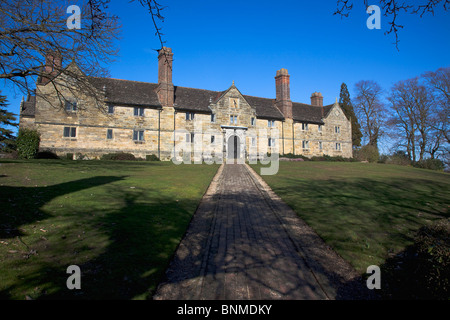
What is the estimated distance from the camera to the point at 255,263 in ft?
17.7

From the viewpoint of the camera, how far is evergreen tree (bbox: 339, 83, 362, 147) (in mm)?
53469

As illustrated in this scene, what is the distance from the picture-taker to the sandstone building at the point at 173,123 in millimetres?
30875

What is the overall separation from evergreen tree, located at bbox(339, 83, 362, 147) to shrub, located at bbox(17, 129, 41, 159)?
51401mm

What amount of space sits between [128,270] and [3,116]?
38.2 m

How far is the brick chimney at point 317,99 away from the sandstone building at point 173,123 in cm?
599

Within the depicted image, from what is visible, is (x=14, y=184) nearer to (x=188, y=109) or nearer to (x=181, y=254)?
(x=181, y=254)

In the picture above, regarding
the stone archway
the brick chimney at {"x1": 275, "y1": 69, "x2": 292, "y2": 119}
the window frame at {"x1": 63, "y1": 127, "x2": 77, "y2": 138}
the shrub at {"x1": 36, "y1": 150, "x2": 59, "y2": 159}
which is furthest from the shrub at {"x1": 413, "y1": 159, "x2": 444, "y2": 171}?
the shrub at {"x1": 36, "y1": 150, "x2": 59, "y2": 159}

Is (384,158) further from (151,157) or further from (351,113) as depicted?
(151,157)

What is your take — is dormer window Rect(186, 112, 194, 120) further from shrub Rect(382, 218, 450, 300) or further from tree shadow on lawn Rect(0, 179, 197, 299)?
shrub Rect(382, 218, 450, 300)

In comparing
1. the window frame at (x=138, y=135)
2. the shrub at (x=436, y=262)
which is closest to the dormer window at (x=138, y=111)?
the window frame at (x=138, y=135)

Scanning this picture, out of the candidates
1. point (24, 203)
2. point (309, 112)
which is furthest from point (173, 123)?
point (24, 203)

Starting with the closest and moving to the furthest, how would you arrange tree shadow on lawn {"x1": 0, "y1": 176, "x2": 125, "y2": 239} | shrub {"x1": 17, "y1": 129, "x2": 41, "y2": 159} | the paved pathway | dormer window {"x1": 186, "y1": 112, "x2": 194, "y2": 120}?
the paved pathway
tree shadow on lawn {"x1": 0, "y1": 176, "x2": 125, "y2": 239}
shrub {"x1": 17, "y1": 129, "x2": 41, "y2": 159}
dormer window {"x1": 186, "y1": 112, "x2": 194, "y2": 120}

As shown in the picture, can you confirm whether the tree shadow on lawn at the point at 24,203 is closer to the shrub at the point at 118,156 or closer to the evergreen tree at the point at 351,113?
the shrub at the point at 118,156

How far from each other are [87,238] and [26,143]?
23969 millimetres
